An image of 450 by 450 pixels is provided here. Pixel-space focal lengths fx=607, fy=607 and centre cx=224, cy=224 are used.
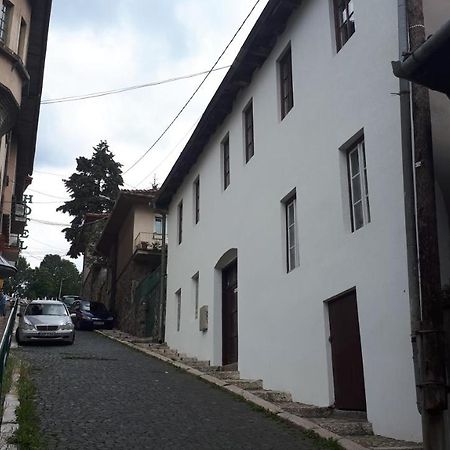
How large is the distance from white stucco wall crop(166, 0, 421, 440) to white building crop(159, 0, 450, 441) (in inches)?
1.0

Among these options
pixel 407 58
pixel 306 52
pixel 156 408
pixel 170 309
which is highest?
pixel 306 52

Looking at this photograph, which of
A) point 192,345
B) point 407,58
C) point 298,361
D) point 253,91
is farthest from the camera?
point 192,345

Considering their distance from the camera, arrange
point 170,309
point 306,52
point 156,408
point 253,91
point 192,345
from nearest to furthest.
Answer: point 156,408
point 306,52
point 253,91
point 192,345
point 170,309

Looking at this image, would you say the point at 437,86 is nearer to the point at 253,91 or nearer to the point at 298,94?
the point at 298,94

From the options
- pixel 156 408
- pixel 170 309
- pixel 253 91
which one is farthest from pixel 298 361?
pixel 170 309

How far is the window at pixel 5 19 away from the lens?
1575cm

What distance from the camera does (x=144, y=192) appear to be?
28922 mm

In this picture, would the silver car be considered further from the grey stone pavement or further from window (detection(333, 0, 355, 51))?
window (detection(333, 0, 355, 51))

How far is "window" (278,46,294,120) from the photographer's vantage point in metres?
11.7

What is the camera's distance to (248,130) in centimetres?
1410

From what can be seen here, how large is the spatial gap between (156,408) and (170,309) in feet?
36.8

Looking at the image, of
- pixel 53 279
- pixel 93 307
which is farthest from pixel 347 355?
pixel 53 279

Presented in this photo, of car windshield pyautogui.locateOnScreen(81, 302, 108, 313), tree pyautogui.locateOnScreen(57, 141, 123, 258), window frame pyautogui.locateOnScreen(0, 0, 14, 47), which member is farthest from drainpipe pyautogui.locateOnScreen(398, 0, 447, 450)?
tree pyautogui.locateOnScreen(57, 141, 123, 258)

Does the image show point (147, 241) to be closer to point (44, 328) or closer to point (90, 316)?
point (90, 316)
